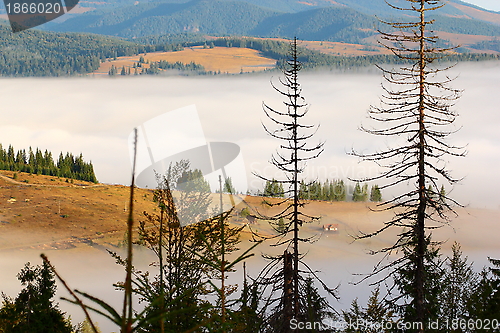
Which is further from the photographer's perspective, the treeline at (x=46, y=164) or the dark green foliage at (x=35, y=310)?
the treeline at (x=46, y=164)

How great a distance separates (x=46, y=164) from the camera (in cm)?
Answer: 13350

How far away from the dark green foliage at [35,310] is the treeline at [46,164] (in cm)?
10655

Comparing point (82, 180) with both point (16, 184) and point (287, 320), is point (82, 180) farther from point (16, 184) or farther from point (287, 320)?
point (287, 320)

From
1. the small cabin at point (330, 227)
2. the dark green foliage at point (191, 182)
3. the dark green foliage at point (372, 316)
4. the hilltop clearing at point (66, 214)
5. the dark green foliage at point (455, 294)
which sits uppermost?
the dark green foliage at point (191, 182)

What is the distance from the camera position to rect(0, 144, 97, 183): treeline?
423 ft

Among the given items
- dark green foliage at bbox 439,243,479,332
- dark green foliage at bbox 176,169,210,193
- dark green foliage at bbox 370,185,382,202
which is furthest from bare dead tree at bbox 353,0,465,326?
dark green foliage at bbox 439,243,479,332

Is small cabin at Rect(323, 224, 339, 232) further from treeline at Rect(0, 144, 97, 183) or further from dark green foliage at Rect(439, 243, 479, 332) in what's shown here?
dark green foliage at Rect(439, 243, 479, 332)

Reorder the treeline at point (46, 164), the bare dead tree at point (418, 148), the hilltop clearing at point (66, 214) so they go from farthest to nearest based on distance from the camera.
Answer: the treeline at point (46, 164) → the hilltop clearing at point (66, 214) → the bare dead tree at point (418, 148)

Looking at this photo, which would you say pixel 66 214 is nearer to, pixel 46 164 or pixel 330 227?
pixel 46 164

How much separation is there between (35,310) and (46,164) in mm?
116877

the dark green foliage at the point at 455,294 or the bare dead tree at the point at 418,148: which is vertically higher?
the bare dead tree at the point at 418,148

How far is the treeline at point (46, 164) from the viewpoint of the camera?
12900 cm

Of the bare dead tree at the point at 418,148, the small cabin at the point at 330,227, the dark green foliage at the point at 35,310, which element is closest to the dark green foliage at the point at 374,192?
the bare dead tree at the point at 418,148

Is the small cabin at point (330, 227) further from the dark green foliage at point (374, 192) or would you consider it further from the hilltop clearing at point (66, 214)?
the dark green foliage at point (374, 192)
